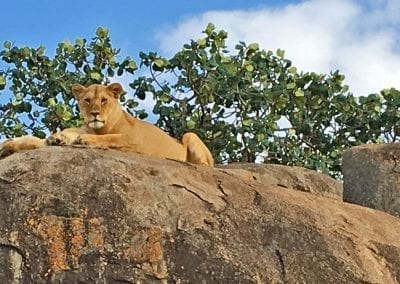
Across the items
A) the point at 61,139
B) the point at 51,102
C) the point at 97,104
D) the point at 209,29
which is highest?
the point at 209,29

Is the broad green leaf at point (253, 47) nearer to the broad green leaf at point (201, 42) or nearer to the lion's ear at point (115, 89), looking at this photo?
the broad green leaf at point (201, 42)

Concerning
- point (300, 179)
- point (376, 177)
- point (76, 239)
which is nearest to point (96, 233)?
point (76, 239)

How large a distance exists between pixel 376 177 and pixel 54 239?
3943 millimetres

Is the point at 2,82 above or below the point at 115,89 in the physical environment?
above

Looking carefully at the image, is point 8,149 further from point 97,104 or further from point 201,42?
point 201,42

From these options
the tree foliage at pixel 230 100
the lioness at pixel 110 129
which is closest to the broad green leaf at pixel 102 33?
the tree foliage at pixel 230 100

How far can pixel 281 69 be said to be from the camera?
1444 centimetres

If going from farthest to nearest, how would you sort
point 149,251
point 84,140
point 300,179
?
point 300,179, point 84,140, point 149,251

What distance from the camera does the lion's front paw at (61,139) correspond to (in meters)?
7.69

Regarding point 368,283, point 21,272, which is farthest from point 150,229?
point 368,283

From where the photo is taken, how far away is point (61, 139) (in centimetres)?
775

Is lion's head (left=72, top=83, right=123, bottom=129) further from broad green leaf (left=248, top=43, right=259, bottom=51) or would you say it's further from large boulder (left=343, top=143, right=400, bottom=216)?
broad green leaf (left=248, top=43, right=259, bottom=51)

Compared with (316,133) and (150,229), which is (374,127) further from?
(150,229)

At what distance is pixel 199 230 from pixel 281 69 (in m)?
8.06
